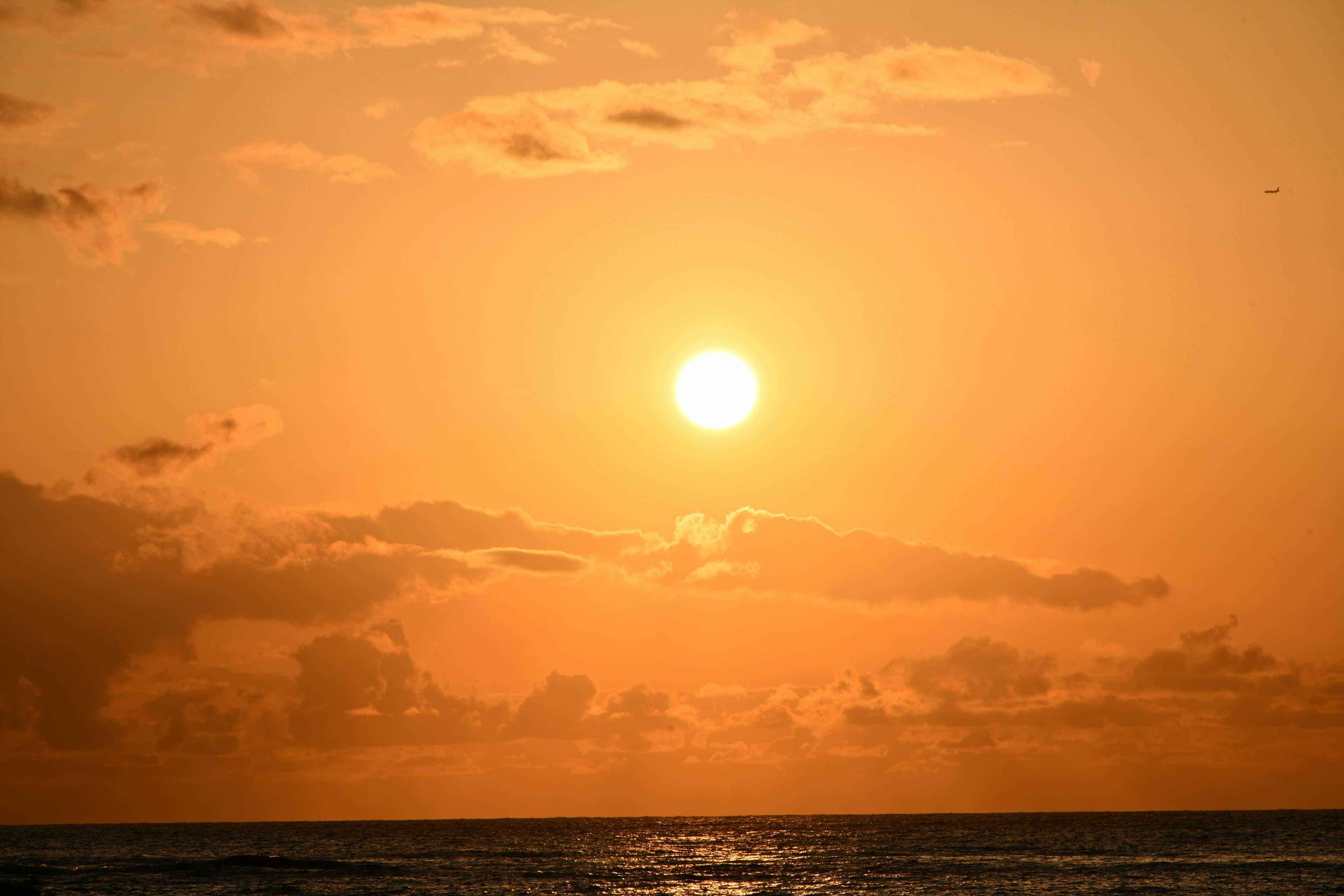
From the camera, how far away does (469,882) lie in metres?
127

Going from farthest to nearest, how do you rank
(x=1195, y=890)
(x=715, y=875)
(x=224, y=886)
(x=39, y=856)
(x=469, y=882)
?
(x=39, y=856) → (x=715, y=875) → (x=469, y=882) → (x=224, y=886) → (x=1195, y=890)

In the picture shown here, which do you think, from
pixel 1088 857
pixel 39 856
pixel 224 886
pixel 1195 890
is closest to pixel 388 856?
pixel 39 856

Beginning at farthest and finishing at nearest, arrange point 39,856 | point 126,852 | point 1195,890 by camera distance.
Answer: point 126,852 → point 39,856 → point 1195,890

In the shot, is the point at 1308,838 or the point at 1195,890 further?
the point at 1308,838

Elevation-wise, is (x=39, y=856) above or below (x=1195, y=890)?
above

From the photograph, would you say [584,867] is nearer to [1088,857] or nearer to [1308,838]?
[1088,857]

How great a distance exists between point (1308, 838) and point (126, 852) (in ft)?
602

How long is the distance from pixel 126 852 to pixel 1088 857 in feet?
452

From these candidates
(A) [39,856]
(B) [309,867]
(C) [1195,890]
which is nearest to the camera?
(C) [1195,890]

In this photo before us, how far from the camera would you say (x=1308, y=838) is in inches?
7657

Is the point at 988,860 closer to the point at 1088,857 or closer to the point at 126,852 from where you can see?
the point at 1088,857

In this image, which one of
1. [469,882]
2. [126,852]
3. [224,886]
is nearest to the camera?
[224,886]

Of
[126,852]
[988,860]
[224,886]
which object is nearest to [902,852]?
[988,860]

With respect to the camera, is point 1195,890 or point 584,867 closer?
point 1195,890
